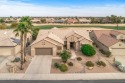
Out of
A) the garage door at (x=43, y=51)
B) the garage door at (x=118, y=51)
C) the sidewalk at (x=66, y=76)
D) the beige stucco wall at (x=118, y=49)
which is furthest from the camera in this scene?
the garage door at (x=118, y=51)

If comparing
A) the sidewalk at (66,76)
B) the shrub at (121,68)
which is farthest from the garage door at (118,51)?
the sidewalk at (66,76)

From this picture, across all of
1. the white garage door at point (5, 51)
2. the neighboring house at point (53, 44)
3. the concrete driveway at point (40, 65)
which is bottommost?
the concrete driveway at point (40, 65)

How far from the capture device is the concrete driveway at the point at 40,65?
3278 centimetres

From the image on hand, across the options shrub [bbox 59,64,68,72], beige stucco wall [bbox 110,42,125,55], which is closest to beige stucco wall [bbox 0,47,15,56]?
shrub [bbox 59,64,68,72]

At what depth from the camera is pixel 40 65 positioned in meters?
36.1

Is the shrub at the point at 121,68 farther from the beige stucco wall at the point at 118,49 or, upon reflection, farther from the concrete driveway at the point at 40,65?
the concrete driveway at the point at 40,65

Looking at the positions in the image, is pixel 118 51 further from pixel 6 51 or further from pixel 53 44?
pixel 6 51

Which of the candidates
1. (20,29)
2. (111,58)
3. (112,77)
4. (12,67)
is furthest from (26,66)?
(111,58)

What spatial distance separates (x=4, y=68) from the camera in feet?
113

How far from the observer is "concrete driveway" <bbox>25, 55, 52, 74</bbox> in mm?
32781

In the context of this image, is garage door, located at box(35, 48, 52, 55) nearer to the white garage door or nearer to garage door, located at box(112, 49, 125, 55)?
the white garage door

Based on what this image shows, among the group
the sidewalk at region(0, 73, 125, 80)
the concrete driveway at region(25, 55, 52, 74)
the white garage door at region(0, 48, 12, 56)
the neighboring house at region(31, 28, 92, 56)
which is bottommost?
the sidewalk at region(0, 73, 125, 80)

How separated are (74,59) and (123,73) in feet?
36.4

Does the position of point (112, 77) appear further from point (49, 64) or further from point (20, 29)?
point (20, 29)
